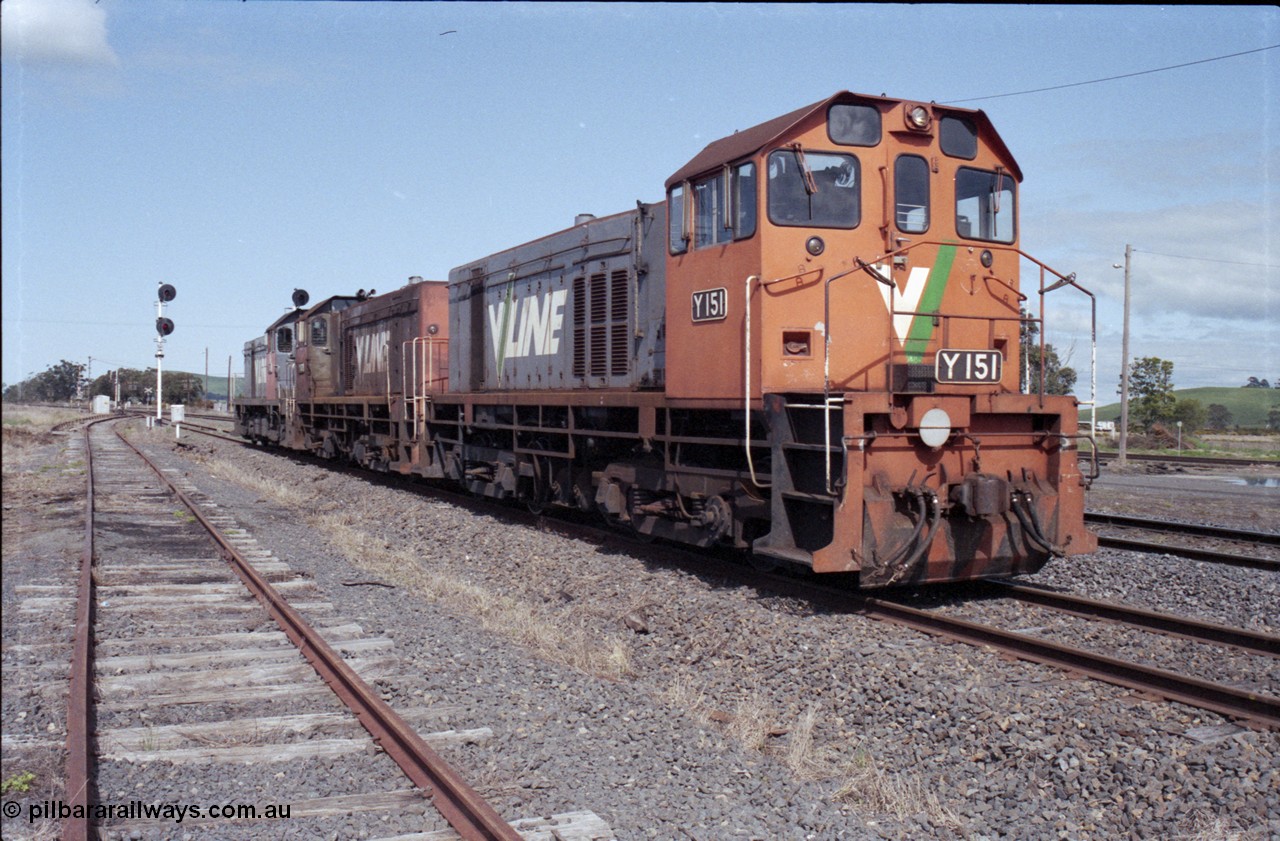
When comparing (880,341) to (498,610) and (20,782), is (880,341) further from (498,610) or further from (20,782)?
(20,782)

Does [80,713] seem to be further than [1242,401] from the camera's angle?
No

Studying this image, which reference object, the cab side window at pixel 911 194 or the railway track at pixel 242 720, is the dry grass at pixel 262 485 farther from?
the cab side window at pixel 911 194

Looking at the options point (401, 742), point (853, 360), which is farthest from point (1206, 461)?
point (401, 742)

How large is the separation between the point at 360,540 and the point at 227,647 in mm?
5180

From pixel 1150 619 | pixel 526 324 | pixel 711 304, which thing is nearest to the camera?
pixel 1150 619

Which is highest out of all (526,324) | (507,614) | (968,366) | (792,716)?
(526,324)

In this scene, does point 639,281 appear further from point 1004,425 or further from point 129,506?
point 129,506

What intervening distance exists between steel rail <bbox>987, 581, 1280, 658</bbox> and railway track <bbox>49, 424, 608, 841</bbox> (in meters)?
4.81

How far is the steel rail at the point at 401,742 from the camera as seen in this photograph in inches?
145

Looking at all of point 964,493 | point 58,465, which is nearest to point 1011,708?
point 964,493

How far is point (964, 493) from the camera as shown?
7277mm

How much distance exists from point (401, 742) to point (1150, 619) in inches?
208

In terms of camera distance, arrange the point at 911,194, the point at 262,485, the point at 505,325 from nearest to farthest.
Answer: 1. the point at 911,194
2. the point at 505,325
3. the point at 262,485

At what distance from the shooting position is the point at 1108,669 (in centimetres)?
580
